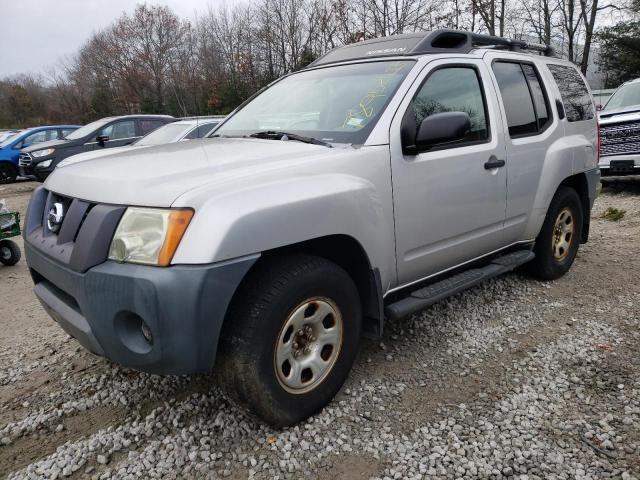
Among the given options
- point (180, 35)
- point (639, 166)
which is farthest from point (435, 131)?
point (180, 35)

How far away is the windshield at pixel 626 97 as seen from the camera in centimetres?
920

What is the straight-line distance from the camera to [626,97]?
941 cm

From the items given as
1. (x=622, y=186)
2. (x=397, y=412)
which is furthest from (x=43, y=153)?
(x=622, y=186)

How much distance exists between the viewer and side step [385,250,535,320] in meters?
2.80

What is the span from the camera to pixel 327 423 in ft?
8.14

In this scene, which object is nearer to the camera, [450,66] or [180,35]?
[450,66]

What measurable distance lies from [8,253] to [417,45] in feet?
17.3

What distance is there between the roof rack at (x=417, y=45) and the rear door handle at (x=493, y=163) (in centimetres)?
80

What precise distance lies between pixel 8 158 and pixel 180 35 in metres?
26.5

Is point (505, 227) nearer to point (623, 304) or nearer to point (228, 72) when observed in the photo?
point (623, 304)

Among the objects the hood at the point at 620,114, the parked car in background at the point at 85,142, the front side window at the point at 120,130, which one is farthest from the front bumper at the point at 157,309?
the front side window at the point at 120,130

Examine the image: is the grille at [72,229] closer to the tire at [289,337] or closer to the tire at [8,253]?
the tire at [289,337]

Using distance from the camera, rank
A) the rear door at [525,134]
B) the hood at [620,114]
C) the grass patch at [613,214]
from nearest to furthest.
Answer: the rear door at [525,134]
the grass patch at [613,214]
the hood at [620,114]

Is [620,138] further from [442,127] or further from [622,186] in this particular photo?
[442,127]
